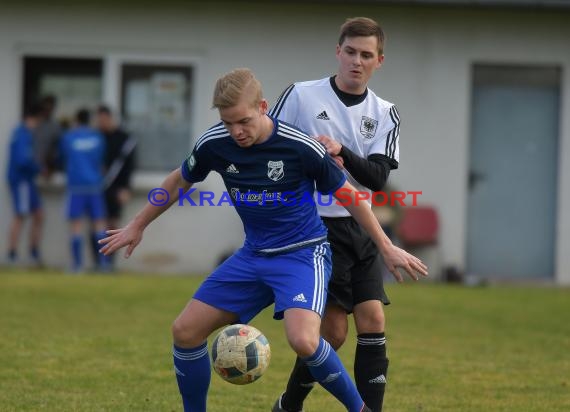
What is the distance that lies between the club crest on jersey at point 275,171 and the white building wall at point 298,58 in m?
10.4

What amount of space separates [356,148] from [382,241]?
0.80m

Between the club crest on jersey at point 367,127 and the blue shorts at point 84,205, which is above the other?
the club crest on jersey at point 367,127

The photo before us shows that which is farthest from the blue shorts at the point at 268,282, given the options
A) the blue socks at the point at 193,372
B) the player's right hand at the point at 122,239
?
the player's right hand at the point at 122,239

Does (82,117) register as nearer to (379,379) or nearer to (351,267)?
(351,267)

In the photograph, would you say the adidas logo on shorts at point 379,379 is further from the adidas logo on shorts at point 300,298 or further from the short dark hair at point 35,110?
the short dark hair at point 35,110

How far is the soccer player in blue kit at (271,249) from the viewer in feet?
18.6

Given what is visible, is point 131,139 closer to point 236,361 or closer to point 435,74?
point 435,74

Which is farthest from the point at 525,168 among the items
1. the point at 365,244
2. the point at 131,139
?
the point at 365,244

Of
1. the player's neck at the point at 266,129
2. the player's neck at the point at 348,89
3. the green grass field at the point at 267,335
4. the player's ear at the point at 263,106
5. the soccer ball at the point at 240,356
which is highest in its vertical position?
the player's neck at the point at 348,89

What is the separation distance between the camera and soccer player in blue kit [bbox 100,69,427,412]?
566cm

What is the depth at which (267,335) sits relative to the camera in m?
10.4

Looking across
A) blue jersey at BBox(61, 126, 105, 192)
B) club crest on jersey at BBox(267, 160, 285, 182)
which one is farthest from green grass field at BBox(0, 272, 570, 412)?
club crest on jersey at BBox(267, 160, 285, 182)

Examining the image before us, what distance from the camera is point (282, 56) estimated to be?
54.0 ft

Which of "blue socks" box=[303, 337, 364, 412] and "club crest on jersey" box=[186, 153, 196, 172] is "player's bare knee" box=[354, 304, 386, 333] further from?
"club crest on jersey" box=[186, 153, 196, 172]
